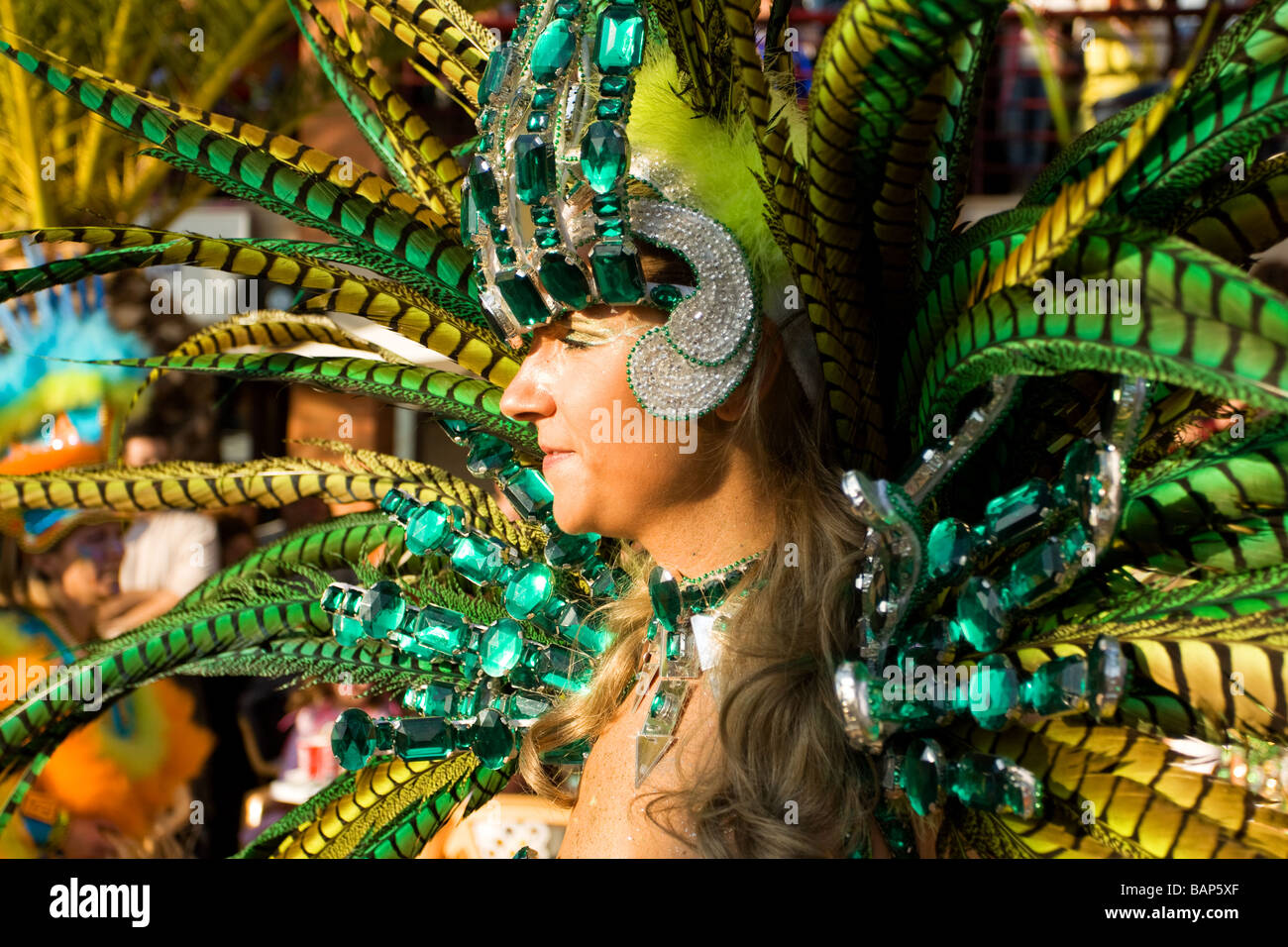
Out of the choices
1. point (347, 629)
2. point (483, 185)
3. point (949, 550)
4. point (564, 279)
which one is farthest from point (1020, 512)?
point (347, 629)

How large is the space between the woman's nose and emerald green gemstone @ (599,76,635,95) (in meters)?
0.23

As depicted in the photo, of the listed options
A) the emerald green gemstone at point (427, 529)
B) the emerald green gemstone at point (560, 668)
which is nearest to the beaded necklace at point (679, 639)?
the emerald green gemstone at point (560, 668)

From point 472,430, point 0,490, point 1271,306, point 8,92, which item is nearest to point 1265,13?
point 1271,306

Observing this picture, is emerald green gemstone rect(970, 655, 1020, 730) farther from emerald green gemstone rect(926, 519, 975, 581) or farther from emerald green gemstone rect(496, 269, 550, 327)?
emerald green gemstone rect(496, 269, 550, 327)

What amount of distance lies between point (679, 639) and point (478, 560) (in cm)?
23

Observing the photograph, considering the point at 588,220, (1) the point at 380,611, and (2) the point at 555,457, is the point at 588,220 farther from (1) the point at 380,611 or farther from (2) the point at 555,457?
(1) the point at 380,611

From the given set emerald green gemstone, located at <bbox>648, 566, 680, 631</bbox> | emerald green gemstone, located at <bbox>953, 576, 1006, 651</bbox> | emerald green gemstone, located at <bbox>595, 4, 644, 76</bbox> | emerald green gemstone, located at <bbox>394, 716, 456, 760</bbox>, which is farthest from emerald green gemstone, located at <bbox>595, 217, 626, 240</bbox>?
emerald green gemstone, located at <bbox>394, 716, 456, 760</bbox>

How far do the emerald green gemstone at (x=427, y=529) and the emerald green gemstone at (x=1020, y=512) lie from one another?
0.52 meters

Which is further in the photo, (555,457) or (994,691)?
(555,457)

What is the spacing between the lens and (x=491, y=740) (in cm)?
112

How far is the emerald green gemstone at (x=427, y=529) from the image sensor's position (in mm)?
1137

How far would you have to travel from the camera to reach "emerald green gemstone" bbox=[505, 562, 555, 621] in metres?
1.12

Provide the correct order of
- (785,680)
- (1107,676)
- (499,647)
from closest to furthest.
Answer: (1107,676) → (785,680) → (499,647)

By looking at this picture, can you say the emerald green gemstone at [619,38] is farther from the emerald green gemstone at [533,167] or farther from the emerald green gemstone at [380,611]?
the emerald green gemstone at [380,611]
